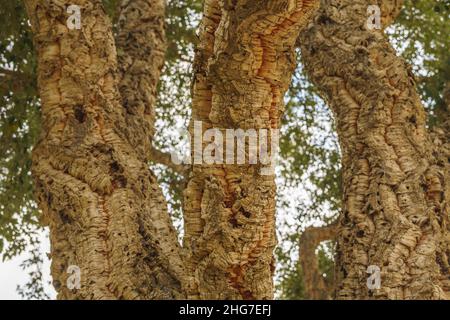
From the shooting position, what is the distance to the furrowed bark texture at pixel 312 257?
440 inches

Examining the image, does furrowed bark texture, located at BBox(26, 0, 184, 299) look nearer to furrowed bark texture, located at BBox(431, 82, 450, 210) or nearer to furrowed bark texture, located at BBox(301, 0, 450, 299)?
furrowed bark texture, located at BBox(301, 0, 450, 299)

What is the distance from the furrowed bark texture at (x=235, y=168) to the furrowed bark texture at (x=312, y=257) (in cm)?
650

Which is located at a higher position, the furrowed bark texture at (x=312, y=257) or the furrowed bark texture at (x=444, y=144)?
the furrowed bark texture at (x=444, y=144)

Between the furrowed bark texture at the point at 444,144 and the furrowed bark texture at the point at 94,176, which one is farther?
the furrowed bark texture at the point at 444,144

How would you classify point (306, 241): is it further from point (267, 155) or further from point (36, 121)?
point (267, 155)

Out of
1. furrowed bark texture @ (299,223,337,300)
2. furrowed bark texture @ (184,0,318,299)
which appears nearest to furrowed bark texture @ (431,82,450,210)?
furrowed bark texture @ (184,0,318,299)

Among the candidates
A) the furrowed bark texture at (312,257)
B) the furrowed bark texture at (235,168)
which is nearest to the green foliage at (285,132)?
the furrowed bark texture at (312,257)

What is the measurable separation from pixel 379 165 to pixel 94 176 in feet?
7.81

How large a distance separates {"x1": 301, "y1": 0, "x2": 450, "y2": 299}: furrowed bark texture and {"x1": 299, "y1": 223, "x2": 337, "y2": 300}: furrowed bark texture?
15.4 feet

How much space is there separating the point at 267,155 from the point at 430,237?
202 cm

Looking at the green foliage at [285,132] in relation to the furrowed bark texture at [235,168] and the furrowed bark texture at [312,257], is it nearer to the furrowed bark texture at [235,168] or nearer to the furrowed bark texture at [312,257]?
the furrowed bark texture at [312,257]

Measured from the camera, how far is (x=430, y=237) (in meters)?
5.73

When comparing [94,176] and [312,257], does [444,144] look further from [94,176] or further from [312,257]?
[312,257]
